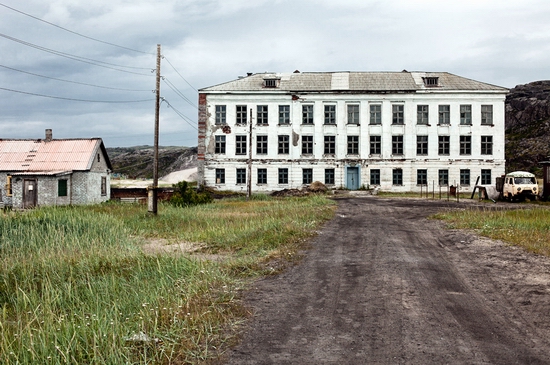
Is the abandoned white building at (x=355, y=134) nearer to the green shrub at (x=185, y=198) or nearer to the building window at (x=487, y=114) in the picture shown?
the building window at (x=487, y=114)

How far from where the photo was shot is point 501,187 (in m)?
33.3

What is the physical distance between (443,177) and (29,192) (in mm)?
34039

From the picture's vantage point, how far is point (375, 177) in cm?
4459

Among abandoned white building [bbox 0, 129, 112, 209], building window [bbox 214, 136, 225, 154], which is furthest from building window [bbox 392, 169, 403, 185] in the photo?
abandoned white building [bbox 0, 129, 112, 209]

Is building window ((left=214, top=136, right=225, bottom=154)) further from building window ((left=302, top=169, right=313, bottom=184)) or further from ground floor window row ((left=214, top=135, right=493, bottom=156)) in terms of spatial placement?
building window ((left=302, top=169, right=313, bottom=184))

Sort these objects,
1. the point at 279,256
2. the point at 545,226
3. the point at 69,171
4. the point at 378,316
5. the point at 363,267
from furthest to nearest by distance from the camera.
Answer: the point at 69,171 → the point at 545,226 → the point at 279,256 → the point at 363,267 → the point at 378,316

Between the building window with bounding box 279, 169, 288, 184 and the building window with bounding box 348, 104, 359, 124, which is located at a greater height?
the building window with bounding box 348, 104, 359, 124

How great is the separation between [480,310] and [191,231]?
447 inches

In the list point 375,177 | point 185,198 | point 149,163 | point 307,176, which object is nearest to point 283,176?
point 307,176

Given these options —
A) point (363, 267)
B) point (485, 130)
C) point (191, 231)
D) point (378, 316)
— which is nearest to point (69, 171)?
point (191, 231)

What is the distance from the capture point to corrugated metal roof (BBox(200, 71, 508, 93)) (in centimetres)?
4484

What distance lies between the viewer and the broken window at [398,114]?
Answer: 4497cm

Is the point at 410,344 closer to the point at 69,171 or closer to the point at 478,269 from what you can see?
the point at 478,269

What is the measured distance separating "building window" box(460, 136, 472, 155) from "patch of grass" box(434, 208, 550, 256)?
24.4 metres
